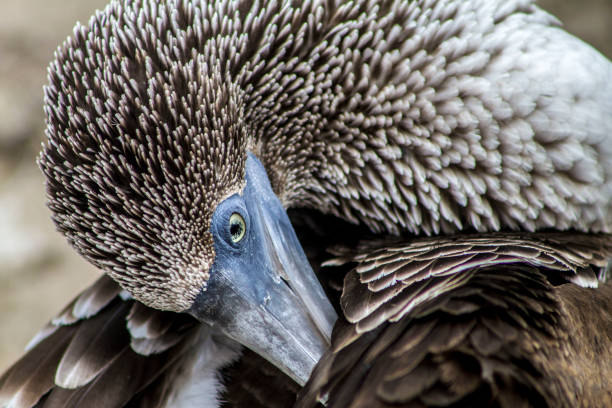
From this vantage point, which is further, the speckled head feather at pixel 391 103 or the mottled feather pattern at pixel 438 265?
the speckled head feather at pixel 391 103

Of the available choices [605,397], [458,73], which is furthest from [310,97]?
[605,397]

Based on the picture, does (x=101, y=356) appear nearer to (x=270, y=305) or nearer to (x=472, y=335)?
(x=270, y=305)

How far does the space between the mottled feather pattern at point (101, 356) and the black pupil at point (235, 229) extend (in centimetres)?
46

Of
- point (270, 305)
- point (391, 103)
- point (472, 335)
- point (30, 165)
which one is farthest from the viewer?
point (30, 165)

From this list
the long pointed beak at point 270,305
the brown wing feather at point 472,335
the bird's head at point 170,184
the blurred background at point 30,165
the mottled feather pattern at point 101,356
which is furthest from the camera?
the blurred background at point 30,165

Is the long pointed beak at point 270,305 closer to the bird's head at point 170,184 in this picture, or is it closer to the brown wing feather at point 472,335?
the bird's head at point 170,184

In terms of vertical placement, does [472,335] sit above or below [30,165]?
below

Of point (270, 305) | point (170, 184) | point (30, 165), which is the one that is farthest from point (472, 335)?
point (30, 165)

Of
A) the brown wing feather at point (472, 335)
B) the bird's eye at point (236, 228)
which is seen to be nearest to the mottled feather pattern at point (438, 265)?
the brown wing feather at point (472, 335)

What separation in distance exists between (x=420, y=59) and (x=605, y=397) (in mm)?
1286

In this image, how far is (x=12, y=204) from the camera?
6004mm

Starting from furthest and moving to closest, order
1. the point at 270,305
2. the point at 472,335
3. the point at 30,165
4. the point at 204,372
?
the point at 30,165 < the point at 204,372 < the point at 270,305 < the point at 472,335

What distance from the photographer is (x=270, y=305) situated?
2.15 m

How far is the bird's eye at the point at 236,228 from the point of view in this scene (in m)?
2.16
